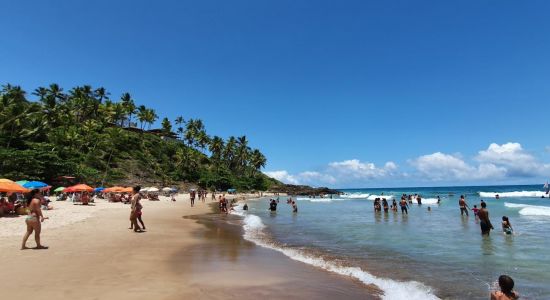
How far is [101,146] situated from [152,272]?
227ft

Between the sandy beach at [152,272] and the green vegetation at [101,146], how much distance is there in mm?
34908

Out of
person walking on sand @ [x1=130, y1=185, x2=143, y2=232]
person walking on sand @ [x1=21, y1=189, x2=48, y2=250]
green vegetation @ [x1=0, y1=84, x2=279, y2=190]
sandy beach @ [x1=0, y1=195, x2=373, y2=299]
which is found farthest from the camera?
green vegetation @ [x1=0, y1=84, x2=279, y2=190]

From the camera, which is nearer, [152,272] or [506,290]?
[506,290]

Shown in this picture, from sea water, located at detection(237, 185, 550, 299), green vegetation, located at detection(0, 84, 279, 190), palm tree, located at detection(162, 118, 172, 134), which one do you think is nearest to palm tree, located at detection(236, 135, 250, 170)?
green vegetation, located at detection(0, 84, 279, 190)

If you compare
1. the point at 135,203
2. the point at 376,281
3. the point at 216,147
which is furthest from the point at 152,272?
the point at 216,147

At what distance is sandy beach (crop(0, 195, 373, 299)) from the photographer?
21.9 ft

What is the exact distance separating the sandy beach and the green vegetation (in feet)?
115

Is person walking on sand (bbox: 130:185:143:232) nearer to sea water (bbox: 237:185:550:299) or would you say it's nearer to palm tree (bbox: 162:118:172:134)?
sea water (bbox: 237:185:550:299)

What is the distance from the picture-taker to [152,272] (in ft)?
27.0

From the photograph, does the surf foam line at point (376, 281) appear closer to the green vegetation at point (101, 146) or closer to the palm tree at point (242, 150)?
the green vegetation at point (101, 146)

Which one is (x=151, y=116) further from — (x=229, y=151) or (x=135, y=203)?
(x=135, y=203)

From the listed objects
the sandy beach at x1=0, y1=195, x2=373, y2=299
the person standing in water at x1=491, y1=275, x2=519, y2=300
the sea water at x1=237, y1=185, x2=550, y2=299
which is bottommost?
the sea water at x1=237, y1=185, x2=550, y2=299

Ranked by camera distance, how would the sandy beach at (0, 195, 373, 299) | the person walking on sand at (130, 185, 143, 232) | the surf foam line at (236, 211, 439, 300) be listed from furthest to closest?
the person walking on sand at (130, 185, 143, 232), the surf foam line at (236, 211, 439, 300), the sandy beach at (0, 195, 373, 299)

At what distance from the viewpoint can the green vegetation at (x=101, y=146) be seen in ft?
153
